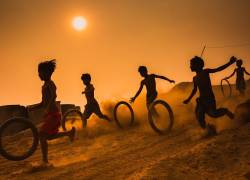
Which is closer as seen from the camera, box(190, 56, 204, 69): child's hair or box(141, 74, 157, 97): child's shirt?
box(190, 56, 204, 69): child's hair

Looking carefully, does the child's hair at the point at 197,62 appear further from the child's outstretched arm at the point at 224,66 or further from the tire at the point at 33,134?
the tire at the point at 33,134

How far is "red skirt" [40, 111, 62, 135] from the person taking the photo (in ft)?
24.4

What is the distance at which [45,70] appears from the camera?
747 cm

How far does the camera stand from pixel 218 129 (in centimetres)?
831

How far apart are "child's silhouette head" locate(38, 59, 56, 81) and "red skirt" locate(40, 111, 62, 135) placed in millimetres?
816

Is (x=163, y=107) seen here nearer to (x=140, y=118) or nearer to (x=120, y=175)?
Result: (x=140, y=118)

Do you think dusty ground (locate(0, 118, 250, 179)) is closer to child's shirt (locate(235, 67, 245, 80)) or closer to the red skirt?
the red skirt

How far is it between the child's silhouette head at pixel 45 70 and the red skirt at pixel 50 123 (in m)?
0.82

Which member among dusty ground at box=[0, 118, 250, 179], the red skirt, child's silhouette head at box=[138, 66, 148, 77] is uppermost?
child's silhouette head at box=[138, 66, 148, 77]

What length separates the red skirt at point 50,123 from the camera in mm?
7427

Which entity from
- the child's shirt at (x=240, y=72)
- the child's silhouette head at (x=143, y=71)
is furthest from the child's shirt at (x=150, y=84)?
the child's shirt at (x=240, y=72)

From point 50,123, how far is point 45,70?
3.87ft

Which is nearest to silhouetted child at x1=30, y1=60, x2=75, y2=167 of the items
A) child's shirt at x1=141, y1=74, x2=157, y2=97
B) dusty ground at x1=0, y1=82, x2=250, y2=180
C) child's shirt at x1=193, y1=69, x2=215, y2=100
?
dusty ground at x1=0, y1=82, x2=250, y2=180

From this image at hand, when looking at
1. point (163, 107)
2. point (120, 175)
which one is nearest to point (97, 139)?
point (163, 107)
